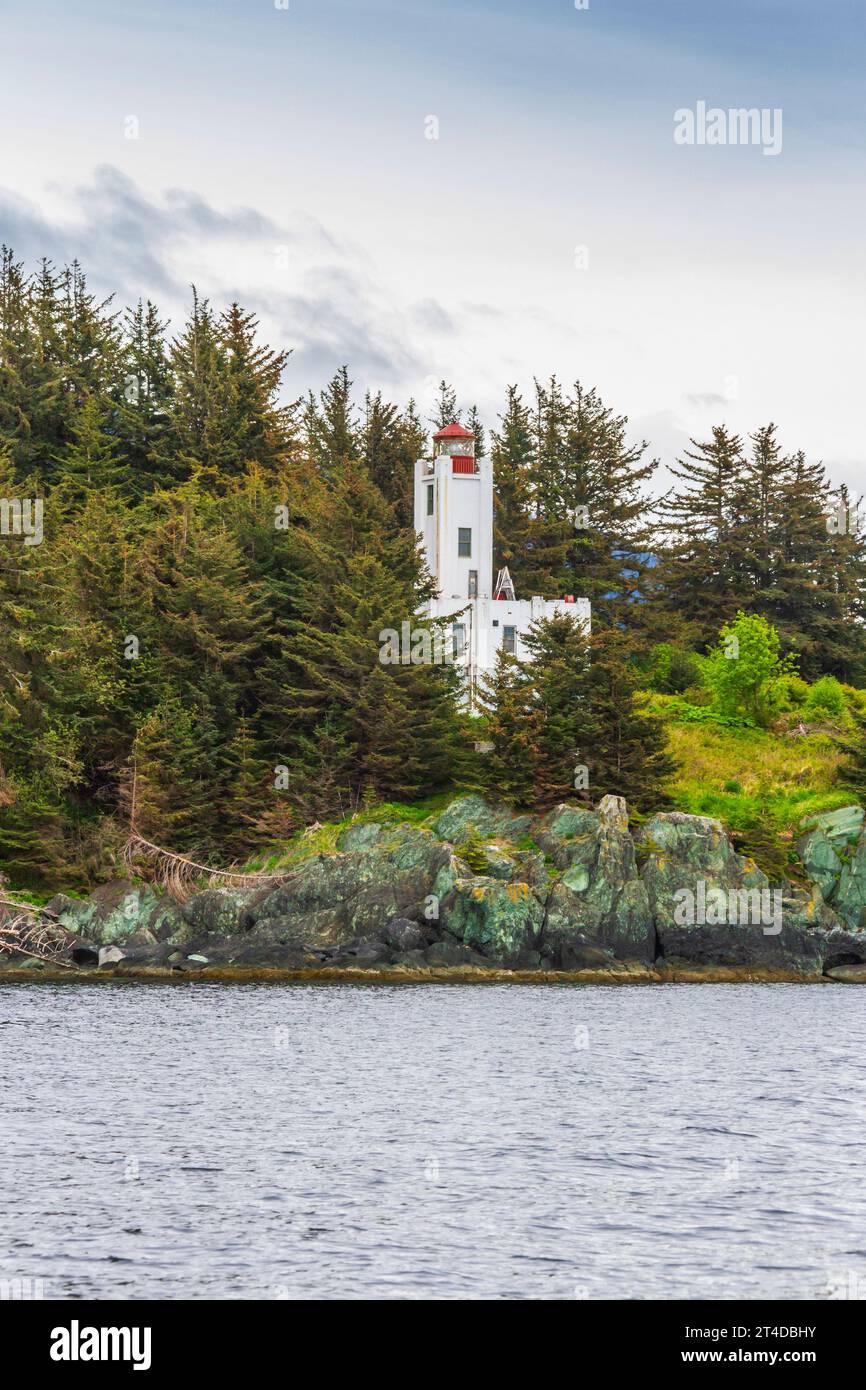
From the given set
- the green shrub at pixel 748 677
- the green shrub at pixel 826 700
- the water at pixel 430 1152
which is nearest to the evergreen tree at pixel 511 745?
the green shrub at pixel 748 677

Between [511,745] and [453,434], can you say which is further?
[453,434]

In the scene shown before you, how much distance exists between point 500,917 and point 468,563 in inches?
994

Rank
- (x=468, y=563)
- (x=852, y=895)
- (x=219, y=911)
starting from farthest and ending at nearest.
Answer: (x=468, y=563)
(x=852, y=895)
(x=219, y=911)

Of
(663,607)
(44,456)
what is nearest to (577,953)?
(663,607)

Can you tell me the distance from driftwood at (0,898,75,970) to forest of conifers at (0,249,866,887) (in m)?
3.25

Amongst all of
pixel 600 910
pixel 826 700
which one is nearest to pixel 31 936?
pixel 600 910

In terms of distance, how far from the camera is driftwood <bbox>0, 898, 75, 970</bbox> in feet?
205

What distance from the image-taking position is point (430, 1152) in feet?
99.7

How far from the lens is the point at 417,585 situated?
7719cm

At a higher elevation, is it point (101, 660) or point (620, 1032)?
point (101, 660)

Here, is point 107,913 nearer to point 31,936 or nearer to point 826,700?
point 31,936
